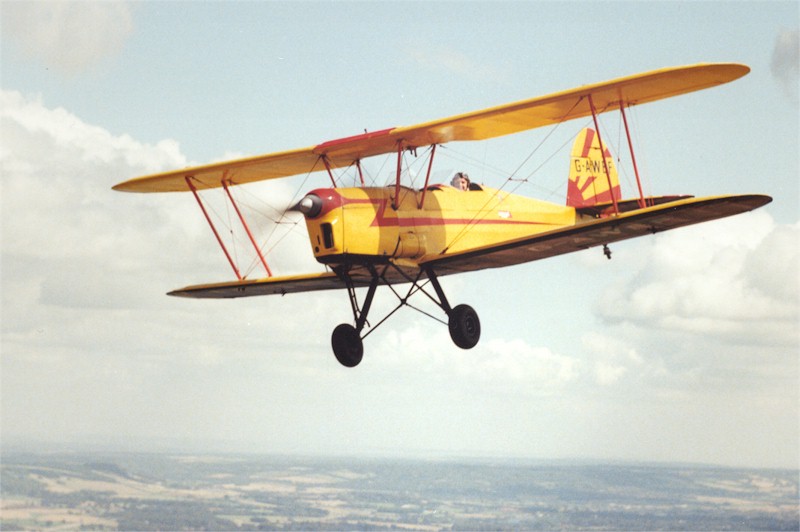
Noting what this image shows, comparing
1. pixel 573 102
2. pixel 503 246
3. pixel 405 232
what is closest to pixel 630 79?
pixel 573 102

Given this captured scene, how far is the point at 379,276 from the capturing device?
18922 millimetres

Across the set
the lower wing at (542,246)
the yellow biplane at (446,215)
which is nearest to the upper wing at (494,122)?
the yellow biplane at (446,215)

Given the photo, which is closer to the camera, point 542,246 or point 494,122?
point 542,246

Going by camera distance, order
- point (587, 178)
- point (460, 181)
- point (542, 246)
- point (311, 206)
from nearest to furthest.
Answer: point (311, 206)
point (542, 246)
point (460, 181)
point (587, 178)

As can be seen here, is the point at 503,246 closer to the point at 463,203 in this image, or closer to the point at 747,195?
the point at 463,203

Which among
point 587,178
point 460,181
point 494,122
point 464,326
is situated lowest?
point 464,326

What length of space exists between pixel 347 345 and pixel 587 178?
26.4 ft

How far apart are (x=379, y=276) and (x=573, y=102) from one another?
447 centimetres

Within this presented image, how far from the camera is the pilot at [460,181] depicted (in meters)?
19.8

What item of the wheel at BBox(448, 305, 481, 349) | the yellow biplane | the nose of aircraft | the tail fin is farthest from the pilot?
the tail fin

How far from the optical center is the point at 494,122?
1833 centimetres

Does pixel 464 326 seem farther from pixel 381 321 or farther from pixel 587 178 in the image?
pixel 587 178

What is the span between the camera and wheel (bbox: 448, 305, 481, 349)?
1875cm

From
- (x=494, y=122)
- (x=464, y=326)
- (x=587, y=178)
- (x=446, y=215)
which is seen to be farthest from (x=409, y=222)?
(x=587, y=178)
